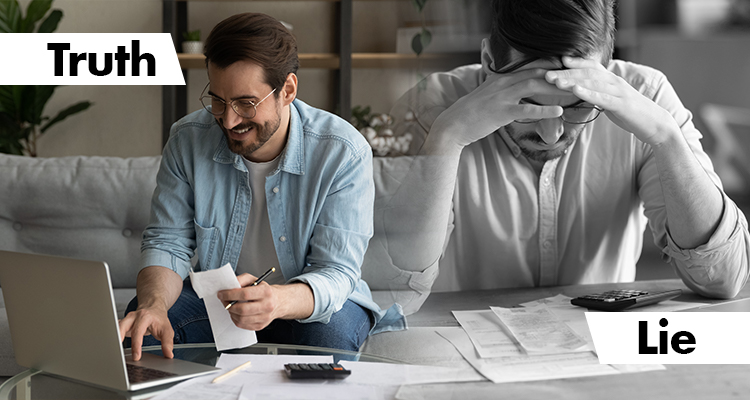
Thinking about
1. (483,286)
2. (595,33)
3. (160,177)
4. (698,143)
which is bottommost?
(483,286)

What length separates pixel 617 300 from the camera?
718 mm

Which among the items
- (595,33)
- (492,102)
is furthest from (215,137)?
(595,33)

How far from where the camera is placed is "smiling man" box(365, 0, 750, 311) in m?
0.67

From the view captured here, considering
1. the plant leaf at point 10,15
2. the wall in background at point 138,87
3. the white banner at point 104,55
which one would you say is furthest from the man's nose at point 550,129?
the plant leaf at point 10,15

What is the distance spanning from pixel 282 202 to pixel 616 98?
1.41 feet

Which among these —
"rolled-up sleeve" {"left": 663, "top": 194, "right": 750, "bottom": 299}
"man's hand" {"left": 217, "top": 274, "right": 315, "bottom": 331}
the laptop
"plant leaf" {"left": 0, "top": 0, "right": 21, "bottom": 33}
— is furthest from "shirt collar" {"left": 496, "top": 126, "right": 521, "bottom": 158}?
"plant leaf" {"left": 0, "top": 0, "right": 21, "bottom": 33}

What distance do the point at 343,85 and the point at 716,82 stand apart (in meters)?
1.24

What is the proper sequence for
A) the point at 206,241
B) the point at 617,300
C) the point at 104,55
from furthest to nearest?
1. the point at 104,55
2. the point at 206,241
3. the point at 617,300

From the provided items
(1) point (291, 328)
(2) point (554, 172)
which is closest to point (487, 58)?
(2) point (554, 172)

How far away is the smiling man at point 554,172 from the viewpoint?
2.20ft

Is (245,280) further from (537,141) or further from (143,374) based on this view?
(537,141)

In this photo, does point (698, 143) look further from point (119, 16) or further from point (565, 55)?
point (119, 16)

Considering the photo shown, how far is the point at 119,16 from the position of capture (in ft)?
6.28

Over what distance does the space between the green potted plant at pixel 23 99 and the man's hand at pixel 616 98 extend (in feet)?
5.21
